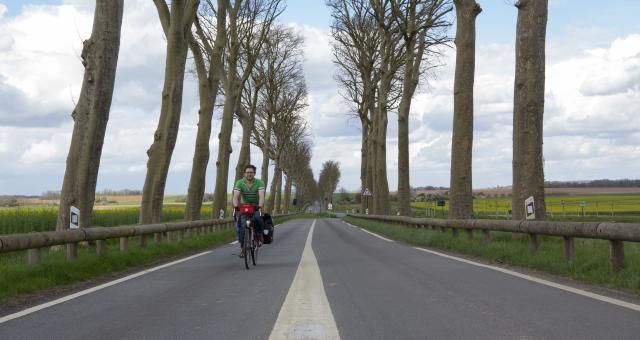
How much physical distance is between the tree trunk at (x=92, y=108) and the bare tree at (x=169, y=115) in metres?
5.56

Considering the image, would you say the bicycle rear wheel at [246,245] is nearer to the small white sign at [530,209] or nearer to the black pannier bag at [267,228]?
the black pannier bag at [267,228]

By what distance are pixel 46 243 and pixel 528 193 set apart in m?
9.42

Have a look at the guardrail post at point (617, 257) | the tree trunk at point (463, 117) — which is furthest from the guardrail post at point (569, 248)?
the tree trunk at point (463, 117)

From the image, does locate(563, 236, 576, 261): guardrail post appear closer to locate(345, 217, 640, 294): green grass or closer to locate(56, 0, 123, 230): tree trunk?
locate(345, 217, 640, 294): green grass

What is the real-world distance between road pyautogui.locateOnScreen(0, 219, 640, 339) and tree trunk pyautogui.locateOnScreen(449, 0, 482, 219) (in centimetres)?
909

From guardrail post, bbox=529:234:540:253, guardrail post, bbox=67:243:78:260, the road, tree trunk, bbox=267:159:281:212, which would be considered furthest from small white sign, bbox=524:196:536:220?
tree trunk, bbox=267:159:281:212

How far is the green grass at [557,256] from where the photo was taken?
8797 mm

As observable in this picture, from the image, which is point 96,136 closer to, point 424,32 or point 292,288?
point 292,288

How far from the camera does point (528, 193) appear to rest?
14477 millimetres

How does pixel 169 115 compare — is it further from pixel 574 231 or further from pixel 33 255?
pixel 574 231

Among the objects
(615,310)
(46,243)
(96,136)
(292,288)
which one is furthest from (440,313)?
(96,136)

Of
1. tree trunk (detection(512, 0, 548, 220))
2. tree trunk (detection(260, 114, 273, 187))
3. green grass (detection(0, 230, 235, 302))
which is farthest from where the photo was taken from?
tree trunk (detection(260, 114, 273, 187))

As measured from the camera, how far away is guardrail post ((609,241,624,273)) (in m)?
9.10

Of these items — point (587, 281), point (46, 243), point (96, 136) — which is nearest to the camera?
point (587, 281)
